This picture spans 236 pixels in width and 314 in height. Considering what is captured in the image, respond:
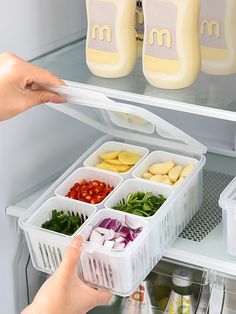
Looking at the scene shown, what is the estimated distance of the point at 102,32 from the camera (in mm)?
1629

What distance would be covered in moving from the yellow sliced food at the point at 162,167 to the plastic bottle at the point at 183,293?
0.74 ft

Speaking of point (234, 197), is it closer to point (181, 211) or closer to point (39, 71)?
point (181, 211)

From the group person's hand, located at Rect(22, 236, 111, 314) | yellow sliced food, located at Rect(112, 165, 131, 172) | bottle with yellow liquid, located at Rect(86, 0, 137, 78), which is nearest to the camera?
person's hand, located at Rect(22, 236, 111, 314)

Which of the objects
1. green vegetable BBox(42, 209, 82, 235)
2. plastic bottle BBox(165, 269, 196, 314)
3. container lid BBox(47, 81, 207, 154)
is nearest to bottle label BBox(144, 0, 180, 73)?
container lid BBox(47, 81, 207, 154)

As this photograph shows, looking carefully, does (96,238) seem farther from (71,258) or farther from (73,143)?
(73,143)

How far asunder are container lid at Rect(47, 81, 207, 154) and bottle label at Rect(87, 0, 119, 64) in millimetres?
82

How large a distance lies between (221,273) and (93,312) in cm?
43

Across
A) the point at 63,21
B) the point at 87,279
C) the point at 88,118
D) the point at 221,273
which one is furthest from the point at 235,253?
the point at 63,21

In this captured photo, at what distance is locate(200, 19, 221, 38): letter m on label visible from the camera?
1.58 meters

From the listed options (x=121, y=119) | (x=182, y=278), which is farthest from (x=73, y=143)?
(x=182, y=278)

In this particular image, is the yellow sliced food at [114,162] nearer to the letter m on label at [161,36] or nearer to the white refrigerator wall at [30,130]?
the white refrigerator wall at [30,130]

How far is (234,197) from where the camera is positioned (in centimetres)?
162

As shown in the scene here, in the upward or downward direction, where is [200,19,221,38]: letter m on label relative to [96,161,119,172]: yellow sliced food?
upward

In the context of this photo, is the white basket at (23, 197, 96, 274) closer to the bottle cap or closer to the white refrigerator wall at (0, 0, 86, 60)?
the bottle cap
